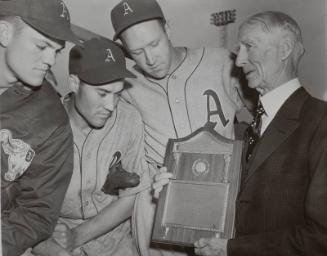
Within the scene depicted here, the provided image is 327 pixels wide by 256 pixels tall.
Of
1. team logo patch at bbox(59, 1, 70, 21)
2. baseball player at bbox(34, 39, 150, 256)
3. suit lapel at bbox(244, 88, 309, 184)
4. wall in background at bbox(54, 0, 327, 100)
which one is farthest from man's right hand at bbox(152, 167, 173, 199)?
team logo patch at bbox(59, 1, 70, 21)

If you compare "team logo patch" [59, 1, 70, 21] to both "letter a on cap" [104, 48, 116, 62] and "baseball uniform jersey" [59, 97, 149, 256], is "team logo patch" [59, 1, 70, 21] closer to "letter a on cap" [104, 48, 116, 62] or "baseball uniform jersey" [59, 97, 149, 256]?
"letter a on cap" [104, 48, 116, 62]

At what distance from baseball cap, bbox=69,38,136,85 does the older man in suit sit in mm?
416

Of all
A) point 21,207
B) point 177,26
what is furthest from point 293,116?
point 21,207

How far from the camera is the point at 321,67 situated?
1.53 metres

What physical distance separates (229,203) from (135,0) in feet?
2.68

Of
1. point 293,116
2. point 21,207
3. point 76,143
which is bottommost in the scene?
point 21,207

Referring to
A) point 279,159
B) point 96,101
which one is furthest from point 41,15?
point 279,159

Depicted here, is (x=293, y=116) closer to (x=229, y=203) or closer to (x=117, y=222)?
(x=229, y=203)

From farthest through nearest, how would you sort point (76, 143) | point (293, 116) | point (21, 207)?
point (76, 143) < point (21, 207) < point (293, 116)

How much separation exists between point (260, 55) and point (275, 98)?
15cm

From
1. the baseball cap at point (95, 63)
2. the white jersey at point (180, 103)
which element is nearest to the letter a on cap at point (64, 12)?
the baseball cap at point (95, 63)

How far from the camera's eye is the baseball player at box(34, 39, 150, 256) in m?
1.51

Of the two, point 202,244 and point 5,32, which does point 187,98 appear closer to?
point 202,244

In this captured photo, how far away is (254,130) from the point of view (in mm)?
1410
